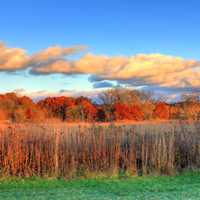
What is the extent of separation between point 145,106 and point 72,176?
94.0 feet

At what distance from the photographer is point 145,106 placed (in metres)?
40.6

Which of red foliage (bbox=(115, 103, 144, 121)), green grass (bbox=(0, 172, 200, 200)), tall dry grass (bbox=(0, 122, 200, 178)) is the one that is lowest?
green grass (bbox=(0, 172, 200, 200))

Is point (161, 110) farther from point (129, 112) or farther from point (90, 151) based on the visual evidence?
point (90, 151)

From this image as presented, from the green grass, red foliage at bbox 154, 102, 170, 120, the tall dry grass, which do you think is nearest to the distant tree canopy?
red foliage at bbox 154, 102, 170, 120

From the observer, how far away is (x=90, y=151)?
43.1ft

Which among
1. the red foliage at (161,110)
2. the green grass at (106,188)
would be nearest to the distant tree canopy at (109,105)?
the red foliage at (161,110)

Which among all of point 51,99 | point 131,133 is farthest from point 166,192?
point 51,99

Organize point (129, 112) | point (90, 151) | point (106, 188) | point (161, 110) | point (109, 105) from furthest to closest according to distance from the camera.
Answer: point (109, 105), point (161, 110), point (129, 112), point (90, 151), point (106, 188)

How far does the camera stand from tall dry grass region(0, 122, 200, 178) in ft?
41.5

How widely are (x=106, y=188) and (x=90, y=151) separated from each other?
2906mm

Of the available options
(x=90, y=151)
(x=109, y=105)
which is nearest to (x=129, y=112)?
(x=109, y=105)

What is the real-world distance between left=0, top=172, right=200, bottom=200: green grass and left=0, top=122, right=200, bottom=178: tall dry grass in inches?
23.7

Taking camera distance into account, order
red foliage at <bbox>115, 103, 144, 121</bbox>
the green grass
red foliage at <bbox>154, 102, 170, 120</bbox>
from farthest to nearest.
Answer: red foliage at <bbox>115, 103, 144, 121</bbox>
red foliage at <bbox>154, 102, 170, 120</bbox>
the green grass

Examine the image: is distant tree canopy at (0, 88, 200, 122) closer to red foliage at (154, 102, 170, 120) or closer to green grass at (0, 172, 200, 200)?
red foliage at (154, 102, 170, 120)
